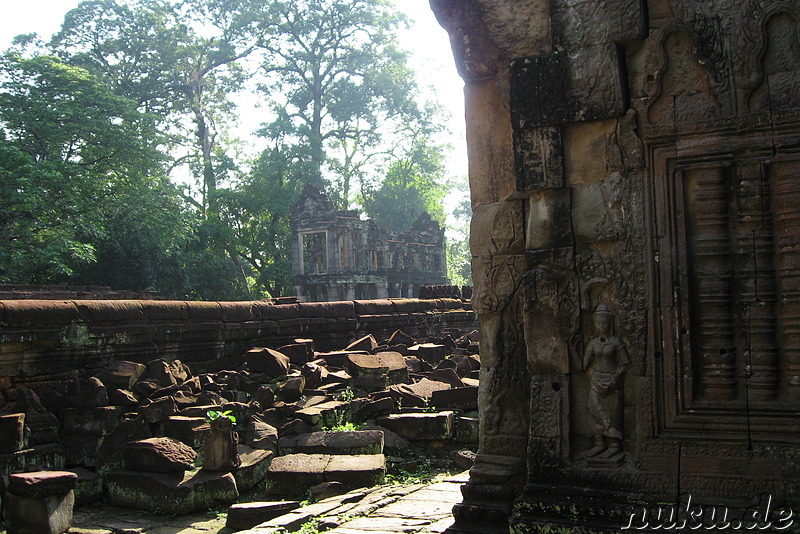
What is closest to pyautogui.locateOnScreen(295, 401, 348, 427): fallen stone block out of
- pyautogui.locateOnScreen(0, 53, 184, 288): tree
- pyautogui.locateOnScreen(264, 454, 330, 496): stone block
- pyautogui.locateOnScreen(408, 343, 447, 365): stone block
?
pyautogui.locateOnScreen(264, 454, 330, 496): stone block

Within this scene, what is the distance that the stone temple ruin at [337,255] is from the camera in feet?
105

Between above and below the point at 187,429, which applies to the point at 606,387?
above

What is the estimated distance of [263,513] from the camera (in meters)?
4.54

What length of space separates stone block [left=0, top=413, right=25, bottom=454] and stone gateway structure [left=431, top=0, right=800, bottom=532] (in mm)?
3331

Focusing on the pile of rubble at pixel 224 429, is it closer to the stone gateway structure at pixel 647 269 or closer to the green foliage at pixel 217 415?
the green foliage at pixel 217 415

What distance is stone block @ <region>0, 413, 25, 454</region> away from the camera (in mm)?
4977

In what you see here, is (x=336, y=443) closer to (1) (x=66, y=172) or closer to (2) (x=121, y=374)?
(2) (x=121, y=374)

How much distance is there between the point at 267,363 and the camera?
7605 millimetres

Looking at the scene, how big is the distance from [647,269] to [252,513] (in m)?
2.88

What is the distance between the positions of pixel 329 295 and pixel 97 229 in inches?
527

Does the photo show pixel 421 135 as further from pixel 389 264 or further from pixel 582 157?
pixel 582 157

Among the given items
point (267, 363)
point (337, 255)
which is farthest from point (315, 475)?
point (337, 255)

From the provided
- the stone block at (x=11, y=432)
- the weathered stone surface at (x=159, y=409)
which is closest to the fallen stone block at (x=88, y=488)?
the stone block at (x=11, y=432)

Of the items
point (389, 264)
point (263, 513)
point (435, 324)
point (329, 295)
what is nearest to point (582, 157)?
point (263, 513)
